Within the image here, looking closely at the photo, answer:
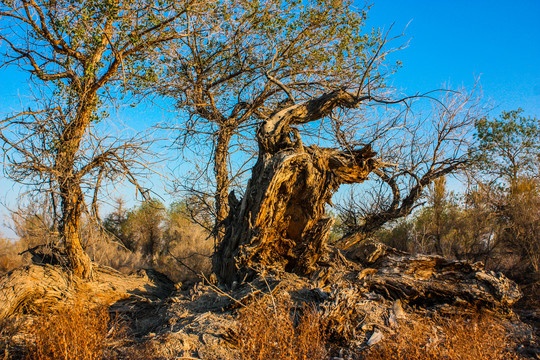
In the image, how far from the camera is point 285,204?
6.82 m

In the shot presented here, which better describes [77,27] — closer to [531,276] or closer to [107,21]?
[107,21]

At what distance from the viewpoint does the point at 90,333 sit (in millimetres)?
4000

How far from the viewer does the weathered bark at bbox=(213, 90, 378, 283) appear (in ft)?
21.8

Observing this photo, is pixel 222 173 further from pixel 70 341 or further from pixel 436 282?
pixel 70 341

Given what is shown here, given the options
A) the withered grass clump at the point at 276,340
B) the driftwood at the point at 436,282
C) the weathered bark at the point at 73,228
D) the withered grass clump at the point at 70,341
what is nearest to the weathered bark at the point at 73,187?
the weathered bark at the point at 73,228

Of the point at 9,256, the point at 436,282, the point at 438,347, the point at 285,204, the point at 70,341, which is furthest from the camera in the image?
the point at 9,256

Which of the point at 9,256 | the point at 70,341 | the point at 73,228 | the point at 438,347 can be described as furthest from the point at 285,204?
the point at 9,256

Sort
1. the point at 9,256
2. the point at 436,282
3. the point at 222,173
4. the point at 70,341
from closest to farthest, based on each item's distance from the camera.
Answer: the point at 70,341
the point at 436,282
the point at 222,173
the point at 9,256

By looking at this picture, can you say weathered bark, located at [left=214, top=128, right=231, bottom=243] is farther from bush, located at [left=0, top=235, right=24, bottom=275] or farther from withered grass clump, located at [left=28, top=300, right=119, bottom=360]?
bush, located at [left=0, top=235, right=24, bottom=275]

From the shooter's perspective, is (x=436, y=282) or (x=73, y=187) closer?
(x=436, y=282)

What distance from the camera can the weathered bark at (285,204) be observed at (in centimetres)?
665

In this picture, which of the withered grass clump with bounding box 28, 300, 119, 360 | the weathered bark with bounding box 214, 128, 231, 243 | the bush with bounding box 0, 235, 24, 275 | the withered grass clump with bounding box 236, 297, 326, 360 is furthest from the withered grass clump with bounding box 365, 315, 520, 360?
the bush with bounding box 0, 235, 24, 275

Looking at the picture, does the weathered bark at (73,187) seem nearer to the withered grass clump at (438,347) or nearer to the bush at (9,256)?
the withered grass clump at (438,347)

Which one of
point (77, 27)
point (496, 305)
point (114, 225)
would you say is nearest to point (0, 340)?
point (77, 27)
